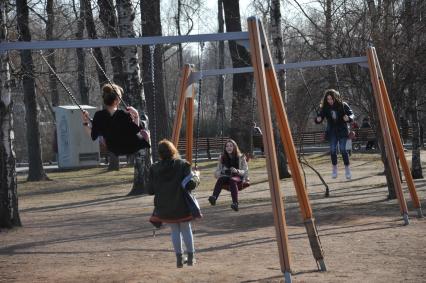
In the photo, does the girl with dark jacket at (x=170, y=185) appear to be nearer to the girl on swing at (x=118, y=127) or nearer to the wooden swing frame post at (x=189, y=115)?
the girl on swing at (x=118, y=127)

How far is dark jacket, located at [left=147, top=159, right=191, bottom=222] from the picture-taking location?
909 cm

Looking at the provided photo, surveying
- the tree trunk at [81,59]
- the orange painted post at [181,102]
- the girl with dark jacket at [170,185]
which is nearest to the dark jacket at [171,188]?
the girl with dark jacket at [170,185]

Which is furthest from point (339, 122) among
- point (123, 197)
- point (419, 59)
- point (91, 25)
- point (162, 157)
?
point (91, 25)

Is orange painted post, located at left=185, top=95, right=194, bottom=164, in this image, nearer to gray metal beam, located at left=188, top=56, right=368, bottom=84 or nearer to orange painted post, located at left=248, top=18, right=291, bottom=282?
gray metal beam, located at left=188, top=56, right=368, bottom=84

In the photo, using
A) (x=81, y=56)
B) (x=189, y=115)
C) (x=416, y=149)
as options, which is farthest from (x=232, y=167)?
(x=81, y=56)

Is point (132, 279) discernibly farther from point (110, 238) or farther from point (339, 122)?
point (339, 122)

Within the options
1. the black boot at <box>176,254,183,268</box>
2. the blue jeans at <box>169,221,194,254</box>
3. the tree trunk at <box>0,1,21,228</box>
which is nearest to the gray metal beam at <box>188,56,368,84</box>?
the blue jeans at <box>169,221,194,254</box>

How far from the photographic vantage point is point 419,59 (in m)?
17.4

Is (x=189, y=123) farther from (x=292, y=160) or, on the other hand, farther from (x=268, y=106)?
(x=268, y=106)

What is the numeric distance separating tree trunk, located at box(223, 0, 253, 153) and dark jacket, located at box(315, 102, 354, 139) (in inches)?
527

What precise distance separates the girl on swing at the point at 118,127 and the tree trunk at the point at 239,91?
19.5 metres

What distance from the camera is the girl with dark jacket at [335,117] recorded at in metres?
14.5

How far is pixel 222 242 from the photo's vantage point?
12234 mm

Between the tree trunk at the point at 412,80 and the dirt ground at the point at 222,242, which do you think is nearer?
the dirt ground at the point at 222,242
